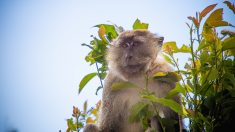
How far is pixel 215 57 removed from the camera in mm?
1529

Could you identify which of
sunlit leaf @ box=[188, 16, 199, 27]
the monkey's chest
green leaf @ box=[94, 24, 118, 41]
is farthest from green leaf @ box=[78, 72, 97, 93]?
sunlit leaf @ box=[188, 16, 199, 27]

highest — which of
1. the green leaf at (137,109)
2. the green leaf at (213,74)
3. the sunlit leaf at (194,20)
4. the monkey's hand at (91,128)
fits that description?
the sunlit leaf at (194,20)

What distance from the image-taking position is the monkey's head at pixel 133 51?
9.23 ft

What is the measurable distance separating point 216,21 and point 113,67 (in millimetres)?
1593

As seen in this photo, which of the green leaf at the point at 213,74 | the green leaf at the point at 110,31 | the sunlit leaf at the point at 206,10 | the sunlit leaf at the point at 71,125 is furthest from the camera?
the green leaf at the point at 110,31

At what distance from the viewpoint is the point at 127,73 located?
2.87 m

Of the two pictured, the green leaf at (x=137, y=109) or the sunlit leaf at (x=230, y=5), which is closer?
the green leaf at (x=137, y=109)

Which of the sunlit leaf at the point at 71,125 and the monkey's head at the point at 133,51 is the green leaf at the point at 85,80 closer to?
the sunlit leaf at the point at 71,125

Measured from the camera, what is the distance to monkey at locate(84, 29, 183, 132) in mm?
2801

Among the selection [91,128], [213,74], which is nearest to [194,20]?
[213,74]

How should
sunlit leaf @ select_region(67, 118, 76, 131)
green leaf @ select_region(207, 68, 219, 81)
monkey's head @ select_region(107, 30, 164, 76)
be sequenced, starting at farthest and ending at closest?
monkey's head @ select_region(107, 30, 164, 76) < sunlit leaf @ select_region(67, 118, 76, 131) < green leaf @ select_region(207, 68, 219, 81)

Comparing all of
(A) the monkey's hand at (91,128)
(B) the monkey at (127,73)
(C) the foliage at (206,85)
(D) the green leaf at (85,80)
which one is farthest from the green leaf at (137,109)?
(A) the monkey's hand at (91,128)

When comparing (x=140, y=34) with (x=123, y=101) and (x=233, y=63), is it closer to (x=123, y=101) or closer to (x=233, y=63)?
(x=123, y=101)

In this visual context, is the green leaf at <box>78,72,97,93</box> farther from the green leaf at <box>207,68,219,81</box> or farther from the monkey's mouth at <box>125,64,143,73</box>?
the green leaf at <box>207,68,219,81</box>
